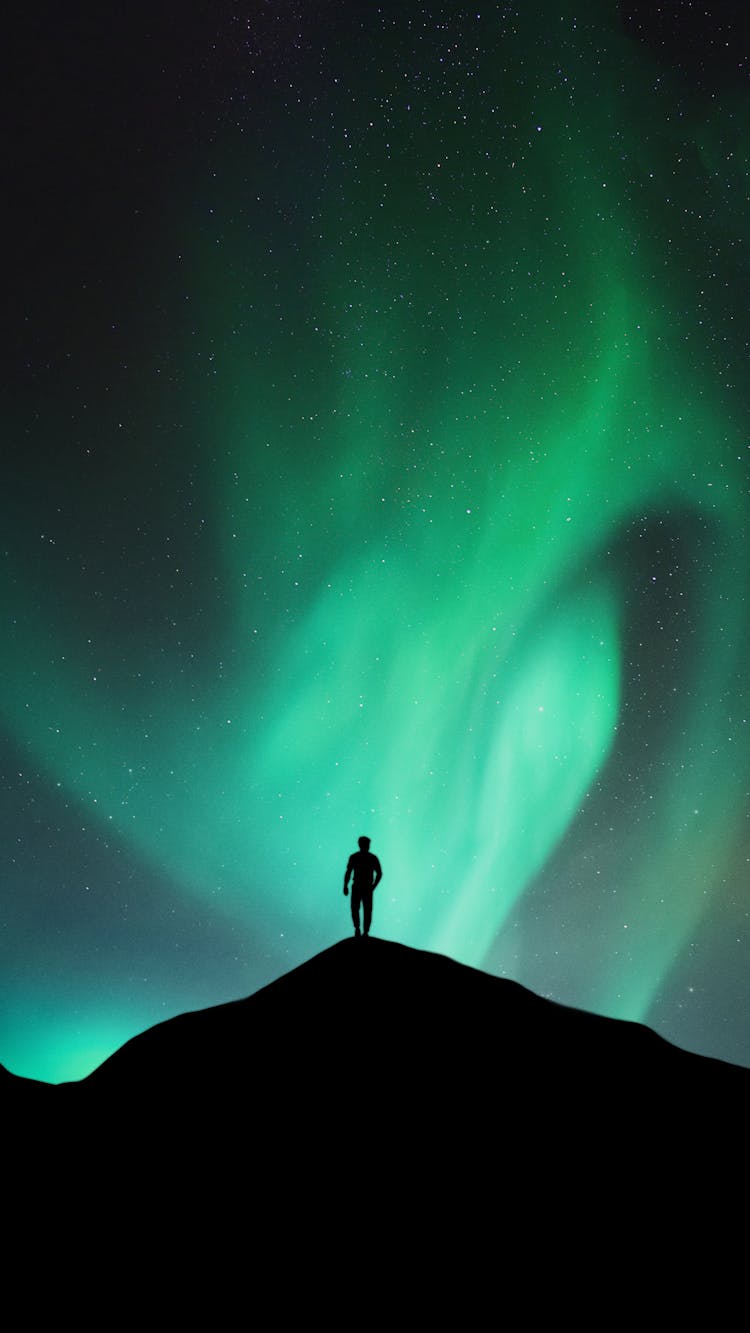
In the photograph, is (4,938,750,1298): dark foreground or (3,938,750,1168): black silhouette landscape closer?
(4,938,750,1298): dark foreground

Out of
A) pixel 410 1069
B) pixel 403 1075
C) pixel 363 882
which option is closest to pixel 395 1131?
pixel 403 1075

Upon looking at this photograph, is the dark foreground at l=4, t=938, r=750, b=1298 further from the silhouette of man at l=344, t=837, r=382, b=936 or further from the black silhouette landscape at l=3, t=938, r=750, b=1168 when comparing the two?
the silhouette of man at l=344, t=837, r=382, b=936

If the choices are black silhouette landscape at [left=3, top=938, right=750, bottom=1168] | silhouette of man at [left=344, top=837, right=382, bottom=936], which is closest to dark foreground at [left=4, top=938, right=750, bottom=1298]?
black silhouette landscape at [left=3, top=938, right=750, bottom=1168]

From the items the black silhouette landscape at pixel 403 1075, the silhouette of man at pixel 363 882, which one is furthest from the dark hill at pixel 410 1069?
the silhouette of man at pixel 363 882

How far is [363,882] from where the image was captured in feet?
65.0

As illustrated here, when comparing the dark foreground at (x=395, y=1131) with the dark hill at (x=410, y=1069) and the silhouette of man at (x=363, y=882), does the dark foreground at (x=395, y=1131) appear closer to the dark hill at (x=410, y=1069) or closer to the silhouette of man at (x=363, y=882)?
the dark hill at (x=410, y=1069)

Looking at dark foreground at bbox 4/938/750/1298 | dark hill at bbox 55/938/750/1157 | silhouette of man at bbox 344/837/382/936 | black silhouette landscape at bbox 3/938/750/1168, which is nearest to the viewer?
dark foreground at bbox 4/938/750/1298

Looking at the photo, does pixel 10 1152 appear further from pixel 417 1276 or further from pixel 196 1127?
pixel 417 1276

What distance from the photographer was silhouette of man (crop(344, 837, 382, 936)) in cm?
1978

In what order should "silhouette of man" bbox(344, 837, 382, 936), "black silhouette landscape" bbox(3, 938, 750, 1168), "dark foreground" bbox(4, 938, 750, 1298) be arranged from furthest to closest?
"silhouette of man" bbox(344, 837, 382, 936) → "black silhouette landscape" bbox(3, 938, 750, 1168) → "dark foreground" bbox(4, 938, 750, 1298)

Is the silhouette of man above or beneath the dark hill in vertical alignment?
above

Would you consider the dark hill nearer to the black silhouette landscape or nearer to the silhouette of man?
the black silhouette landscape

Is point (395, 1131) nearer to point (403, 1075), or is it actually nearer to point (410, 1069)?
point (403, 1075)

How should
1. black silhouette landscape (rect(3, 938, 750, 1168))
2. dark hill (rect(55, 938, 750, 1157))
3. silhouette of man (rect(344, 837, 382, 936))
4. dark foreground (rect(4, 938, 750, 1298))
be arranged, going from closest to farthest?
dark foreground (rect(4, 938, 750, 1298))
black silhouette landscape (rect(3, 938, 750, 1168))
dark hill (rect(55, 938, 750, 1157))
silhouette of man (rect(344, 837, 382, 936))
